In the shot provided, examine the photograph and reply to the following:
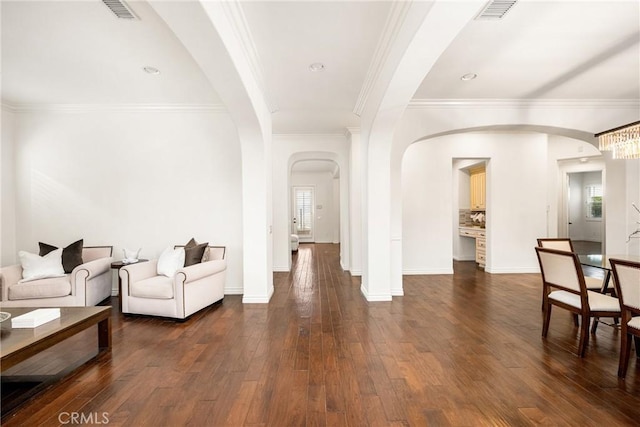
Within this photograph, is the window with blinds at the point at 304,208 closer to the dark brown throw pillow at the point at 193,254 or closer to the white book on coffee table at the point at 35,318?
the dark brown throw pillow at the point at 193,254

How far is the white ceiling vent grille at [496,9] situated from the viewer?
2.34m

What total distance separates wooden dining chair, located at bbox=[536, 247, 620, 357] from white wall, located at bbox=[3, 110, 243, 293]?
4007 mm

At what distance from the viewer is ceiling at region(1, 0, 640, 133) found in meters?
2.48

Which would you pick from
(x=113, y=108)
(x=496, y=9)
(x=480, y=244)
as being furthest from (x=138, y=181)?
(x=480, y=244)

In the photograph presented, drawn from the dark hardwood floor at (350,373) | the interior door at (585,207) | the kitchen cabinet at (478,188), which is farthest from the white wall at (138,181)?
the interior door at (585,207)

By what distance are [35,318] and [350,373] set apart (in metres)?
2.56

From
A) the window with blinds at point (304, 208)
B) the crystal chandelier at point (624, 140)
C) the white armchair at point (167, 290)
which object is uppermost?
the crystal chandelier at point (624, 140)

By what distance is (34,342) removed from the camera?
2084 millimetres

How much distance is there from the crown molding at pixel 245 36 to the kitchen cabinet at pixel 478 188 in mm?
5687

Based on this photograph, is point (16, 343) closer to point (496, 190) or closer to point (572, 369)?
point (572, 369)

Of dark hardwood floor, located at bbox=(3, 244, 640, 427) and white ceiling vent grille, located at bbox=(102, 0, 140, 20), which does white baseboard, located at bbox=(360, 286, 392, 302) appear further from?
white ceiling vent grille, located at bbox=(102, 0, 140, 20)

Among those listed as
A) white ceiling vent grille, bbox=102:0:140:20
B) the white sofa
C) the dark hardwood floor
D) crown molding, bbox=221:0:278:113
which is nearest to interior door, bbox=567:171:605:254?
the dark hardwood floor

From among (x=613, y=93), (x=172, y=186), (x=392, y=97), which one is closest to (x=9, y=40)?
(x=172, y=186)

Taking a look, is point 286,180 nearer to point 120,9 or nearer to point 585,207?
point 120,9
